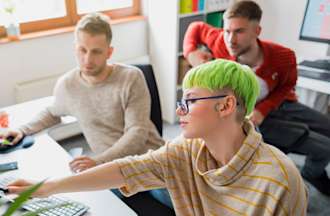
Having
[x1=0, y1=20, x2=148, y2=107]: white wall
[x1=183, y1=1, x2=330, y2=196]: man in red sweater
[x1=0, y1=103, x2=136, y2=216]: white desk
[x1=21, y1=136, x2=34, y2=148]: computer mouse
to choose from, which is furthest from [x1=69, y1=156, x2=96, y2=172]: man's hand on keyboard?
[x1=0, y1=20, x2=148, y2=107]: white wall

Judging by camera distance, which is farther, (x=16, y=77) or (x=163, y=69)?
(x=163, y=69)

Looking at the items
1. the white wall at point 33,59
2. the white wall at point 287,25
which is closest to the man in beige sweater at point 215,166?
the white wall at point 33,59

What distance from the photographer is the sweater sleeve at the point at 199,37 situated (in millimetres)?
2377

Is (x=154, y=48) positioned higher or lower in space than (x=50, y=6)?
lower

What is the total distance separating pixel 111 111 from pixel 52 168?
413mm

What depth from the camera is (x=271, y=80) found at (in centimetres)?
210

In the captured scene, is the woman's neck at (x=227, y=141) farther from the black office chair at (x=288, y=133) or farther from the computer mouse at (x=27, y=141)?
the black office chair at (x=288, y=133)

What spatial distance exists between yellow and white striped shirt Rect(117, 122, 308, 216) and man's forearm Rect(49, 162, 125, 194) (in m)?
0.03

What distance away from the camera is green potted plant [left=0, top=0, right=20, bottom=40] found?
8.59ft

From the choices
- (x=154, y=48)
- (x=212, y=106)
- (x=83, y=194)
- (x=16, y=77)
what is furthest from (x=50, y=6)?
(x=212, y=106)

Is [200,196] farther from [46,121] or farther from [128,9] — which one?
[128,9]

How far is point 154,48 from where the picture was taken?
11.1 feet

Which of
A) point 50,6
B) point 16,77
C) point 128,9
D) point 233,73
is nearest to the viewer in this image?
point 233,73

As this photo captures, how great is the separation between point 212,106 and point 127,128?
700 millimetres
